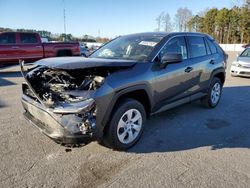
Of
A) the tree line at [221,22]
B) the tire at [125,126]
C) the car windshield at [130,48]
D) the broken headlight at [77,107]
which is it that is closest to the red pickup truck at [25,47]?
the car windshield at [130,48]

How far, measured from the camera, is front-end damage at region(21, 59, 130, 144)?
3250 millimetres

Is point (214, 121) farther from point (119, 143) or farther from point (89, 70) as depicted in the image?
point (89, 70)

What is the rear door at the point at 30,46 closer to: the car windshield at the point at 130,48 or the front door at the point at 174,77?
the car windshield at the point at 130,48

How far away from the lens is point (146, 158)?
3688 millimetres

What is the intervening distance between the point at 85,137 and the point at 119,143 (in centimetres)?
66

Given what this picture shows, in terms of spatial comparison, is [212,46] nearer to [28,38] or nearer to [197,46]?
[197,46]

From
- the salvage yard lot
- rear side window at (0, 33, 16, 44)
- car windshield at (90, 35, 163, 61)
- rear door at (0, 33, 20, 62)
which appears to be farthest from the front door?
rear side window at (0, 33, 16, 44)

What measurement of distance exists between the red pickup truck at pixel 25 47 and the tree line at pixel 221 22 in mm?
48445

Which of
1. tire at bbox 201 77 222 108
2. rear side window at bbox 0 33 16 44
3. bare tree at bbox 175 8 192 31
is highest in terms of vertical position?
bare tree at bbox 175 8 192 31

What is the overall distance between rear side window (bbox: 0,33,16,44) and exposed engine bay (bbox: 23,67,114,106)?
9735 mm

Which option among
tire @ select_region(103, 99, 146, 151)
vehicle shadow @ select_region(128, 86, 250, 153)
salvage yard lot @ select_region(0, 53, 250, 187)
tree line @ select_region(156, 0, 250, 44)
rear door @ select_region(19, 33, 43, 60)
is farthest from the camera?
tree line @ select_region(156, 0, 250, 44)

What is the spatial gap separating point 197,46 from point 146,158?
299 cm

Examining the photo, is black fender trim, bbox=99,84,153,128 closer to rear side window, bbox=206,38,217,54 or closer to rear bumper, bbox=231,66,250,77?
rear side window, bbox=206,38,217,54

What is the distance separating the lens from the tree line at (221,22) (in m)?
60.6
